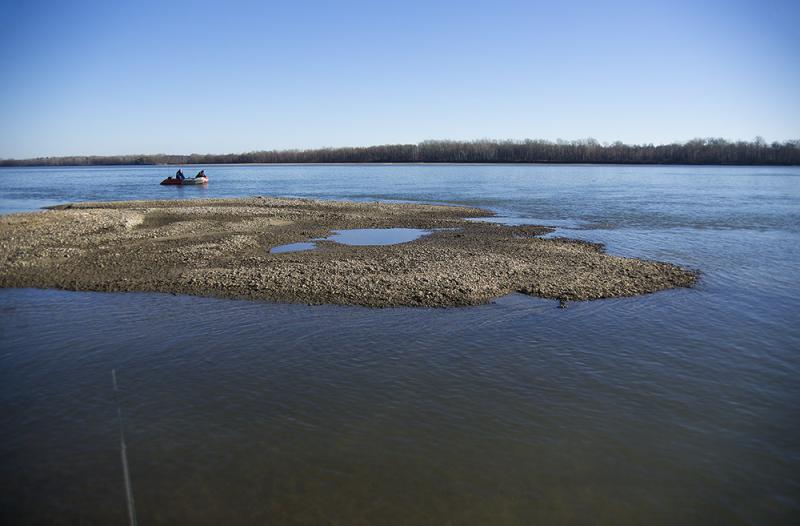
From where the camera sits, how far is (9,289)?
17.0 meters

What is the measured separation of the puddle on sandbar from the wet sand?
28.0 inches

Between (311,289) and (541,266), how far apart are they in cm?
891

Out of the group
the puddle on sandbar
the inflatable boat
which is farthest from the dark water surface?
the inflatable boat

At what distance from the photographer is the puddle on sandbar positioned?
23.9 metres

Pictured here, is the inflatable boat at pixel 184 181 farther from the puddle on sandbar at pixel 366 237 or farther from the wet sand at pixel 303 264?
the puddle on sandbar at pixel 366 237

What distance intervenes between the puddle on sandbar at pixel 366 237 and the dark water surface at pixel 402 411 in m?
8.66

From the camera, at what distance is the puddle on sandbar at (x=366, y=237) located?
2394 centimetres

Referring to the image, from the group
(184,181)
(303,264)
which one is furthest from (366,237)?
(184,181)

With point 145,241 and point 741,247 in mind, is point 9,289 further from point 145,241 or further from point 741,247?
point 741,247

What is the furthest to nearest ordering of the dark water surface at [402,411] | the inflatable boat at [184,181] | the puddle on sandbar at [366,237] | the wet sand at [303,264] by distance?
the inflatable boat at [184,181] < the puddle on sandbar at [366,237] < the wet sand at [303,264] < the dark water surface at [402,411]

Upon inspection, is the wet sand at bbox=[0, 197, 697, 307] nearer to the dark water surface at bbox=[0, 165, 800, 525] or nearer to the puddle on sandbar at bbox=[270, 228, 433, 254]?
the puddle on sandbar at bbox=[270, 228, 433, 254]

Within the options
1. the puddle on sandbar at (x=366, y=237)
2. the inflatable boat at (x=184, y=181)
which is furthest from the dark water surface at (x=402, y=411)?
the inflatable boat at (x=184, y=181)

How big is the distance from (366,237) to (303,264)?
8194 mm

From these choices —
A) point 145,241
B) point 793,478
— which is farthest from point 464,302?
point 145,241
